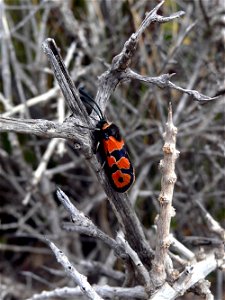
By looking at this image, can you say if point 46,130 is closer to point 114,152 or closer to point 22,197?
point 114,152

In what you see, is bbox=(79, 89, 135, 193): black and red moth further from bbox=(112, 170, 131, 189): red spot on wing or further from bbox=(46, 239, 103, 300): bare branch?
bbox=(46, 239, 103, 300): bare branch

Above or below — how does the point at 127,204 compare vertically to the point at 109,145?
below

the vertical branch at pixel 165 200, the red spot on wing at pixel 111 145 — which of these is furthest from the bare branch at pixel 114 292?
the red spot on wing at pixel 111 145

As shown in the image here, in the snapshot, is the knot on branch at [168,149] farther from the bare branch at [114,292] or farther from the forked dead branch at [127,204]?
the bare branch at [114,292]

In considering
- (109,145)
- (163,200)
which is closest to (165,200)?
(163,200)

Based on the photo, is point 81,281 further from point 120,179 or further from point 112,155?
point 112,155

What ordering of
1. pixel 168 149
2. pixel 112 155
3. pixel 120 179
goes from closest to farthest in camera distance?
pixel 168 149 < pixel 120 179 < pixel 112 155

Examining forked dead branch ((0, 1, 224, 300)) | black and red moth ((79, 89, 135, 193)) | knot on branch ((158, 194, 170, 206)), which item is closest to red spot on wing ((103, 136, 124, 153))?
black and red moth ((79, 89, 135, 193))

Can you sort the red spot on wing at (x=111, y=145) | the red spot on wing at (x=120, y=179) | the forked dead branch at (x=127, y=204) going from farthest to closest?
1. the red spot on wing at (x=111, y=145)
2. the red spot on wing at (x=120, y=179)
3. the forked dead branch at (x=127, y=204)
